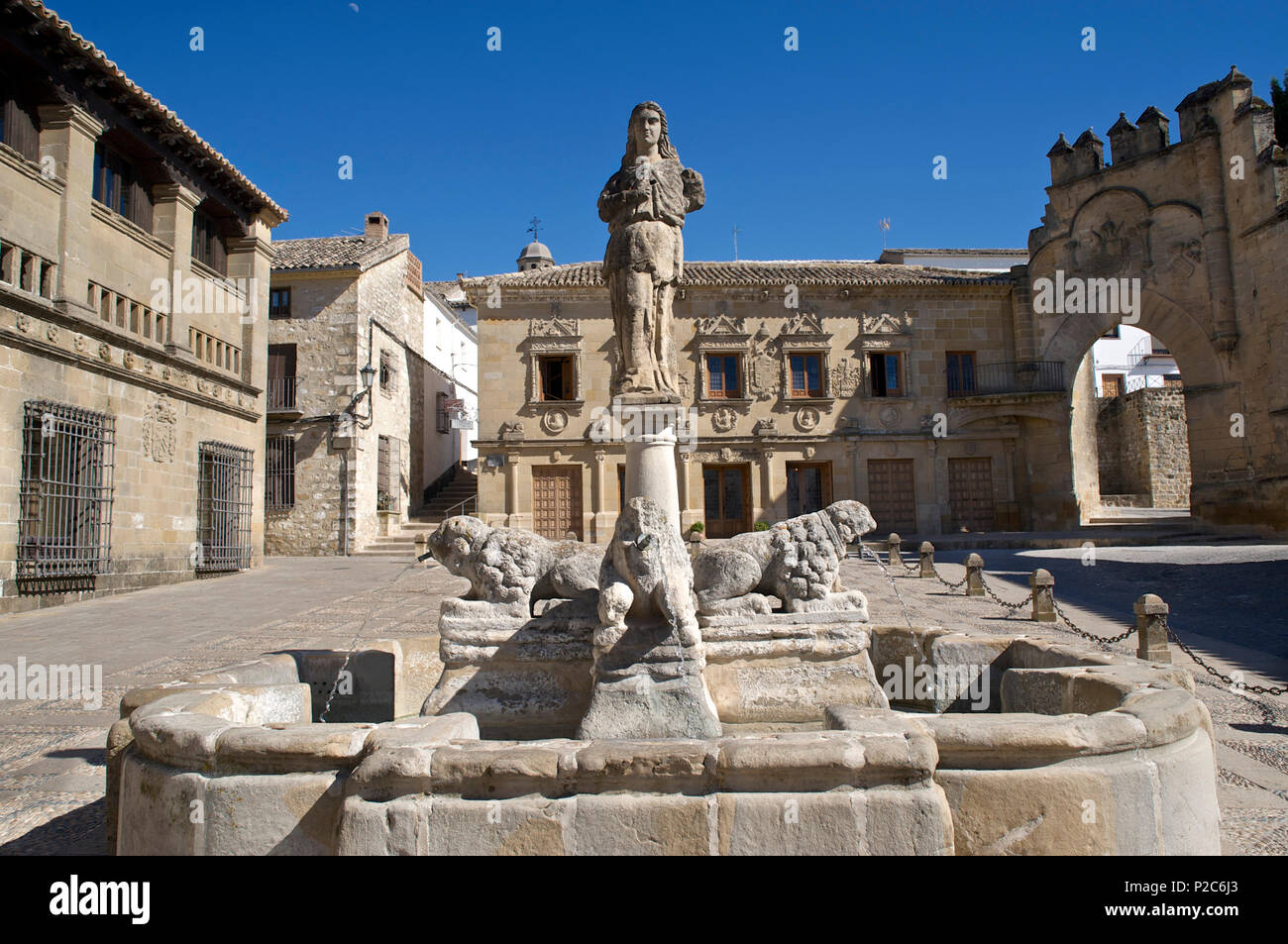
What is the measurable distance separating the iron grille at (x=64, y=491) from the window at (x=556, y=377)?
12.2m

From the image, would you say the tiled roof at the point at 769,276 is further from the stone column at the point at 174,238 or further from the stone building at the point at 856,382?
the stone column at the point at 174,238

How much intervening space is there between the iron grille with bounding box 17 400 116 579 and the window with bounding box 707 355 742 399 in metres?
15.5

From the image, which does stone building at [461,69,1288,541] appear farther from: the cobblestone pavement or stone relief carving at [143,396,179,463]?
stone relief carving at [143,396,179,463]

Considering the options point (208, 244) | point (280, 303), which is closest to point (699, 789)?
point (208, 244)

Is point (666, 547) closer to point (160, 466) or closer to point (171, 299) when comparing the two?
point (160, 466)

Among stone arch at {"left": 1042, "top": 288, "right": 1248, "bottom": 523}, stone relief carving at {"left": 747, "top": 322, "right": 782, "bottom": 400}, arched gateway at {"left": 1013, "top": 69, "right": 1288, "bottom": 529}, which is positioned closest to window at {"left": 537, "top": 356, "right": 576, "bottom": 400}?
stone relief carving at {"left": 747, "top": 322, "right": 782, "bottom": 400}

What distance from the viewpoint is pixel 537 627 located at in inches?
156

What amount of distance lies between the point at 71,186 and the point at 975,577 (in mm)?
15483

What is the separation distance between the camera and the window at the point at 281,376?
72.6 ft

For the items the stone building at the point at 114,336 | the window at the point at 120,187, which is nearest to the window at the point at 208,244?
the stone building at the point at 114,336

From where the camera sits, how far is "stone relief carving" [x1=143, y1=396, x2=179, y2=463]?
1363 cm

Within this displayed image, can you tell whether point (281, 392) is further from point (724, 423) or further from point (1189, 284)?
point (1189, 284)
